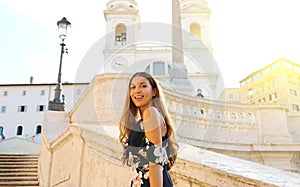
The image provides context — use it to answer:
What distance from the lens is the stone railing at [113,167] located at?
251 cm

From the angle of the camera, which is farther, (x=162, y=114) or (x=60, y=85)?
(x=60, y=85)

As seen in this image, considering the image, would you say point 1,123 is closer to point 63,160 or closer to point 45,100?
point 45,100

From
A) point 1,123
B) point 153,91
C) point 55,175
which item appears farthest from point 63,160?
point 1,123

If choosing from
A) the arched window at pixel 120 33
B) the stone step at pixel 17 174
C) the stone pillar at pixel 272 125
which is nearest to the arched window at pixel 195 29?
the arched window at pixel 120 33

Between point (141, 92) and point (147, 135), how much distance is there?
0.35 meters

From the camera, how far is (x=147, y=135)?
1853 mm

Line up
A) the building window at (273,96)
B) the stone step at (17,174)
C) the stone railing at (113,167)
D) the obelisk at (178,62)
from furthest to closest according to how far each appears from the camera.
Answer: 1. the building window at (273,96)
2. the obelisk at (178,62)
3. the stone step at (17,174)
4. the stone railing at (113,167)

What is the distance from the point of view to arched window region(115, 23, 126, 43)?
4588cm

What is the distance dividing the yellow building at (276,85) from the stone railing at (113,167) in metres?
46.9

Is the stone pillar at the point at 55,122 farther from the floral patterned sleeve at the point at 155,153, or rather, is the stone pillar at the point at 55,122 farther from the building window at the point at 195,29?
the building window at the point at 195,29

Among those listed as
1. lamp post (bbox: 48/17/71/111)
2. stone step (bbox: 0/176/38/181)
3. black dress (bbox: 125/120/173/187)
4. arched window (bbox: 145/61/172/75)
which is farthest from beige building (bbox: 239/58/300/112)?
black dress (bbox: 125/120/173/187)

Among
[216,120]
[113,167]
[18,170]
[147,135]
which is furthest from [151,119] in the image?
[216,120]

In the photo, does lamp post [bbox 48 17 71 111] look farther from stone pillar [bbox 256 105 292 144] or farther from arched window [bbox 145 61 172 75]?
arched window [bbox 145 61 172 75]

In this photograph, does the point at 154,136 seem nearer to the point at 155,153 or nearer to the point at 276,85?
the point at 155,153
